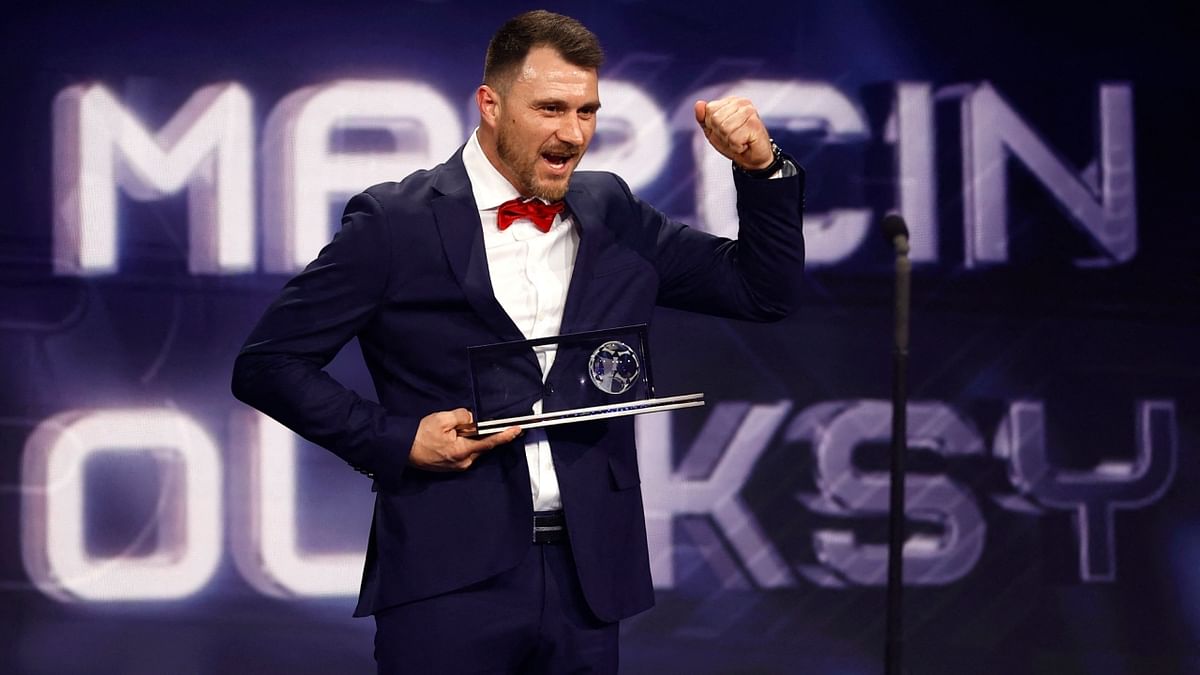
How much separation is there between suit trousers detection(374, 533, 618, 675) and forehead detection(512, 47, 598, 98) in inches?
23.7

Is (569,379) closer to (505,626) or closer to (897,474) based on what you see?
(505,626)

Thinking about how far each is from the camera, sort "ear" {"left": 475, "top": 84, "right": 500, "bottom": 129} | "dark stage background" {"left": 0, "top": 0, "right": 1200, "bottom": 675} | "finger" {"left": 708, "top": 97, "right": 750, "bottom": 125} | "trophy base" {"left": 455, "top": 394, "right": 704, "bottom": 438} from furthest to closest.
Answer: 1. "dark stage background" {"left": 0, "top": 0, "right": 1200, "bottom": 675}
2. "ear" {"left": 475, "top": 84, "right": 500, "bottom": 129}
3. "finger" {"left": 708, "top": 97, "right": 750, "bottom": 125}
4. "trophy base" {"left": 455, "top": 394, "right": 704, "bottom": 438}

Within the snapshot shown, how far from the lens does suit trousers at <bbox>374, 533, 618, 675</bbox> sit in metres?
1.70

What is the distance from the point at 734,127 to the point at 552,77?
0.25m

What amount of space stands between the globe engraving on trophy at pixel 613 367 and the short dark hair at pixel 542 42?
391 millimetres

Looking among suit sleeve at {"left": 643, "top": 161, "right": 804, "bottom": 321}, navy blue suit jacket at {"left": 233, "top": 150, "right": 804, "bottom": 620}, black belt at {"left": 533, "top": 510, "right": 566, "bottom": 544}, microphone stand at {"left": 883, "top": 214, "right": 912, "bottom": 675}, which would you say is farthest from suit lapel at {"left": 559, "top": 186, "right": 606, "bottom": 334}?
microphone stand at {"left": 883, "top": 214, "right": 912, "bottom": 675}

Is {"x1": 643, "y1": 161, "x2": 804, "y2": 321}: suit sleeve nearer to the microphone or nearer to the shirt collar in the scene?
the shirt collar

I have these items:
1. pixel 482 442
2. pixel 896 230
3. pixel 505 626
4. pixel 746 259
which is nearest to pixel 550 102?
pixel 746 259

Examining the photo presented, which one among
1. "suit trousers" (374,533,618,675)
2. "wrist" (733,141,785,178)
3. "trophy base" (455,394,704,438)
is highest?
"wrist" (733,141,785,178)

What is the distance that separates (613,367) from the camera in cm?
170

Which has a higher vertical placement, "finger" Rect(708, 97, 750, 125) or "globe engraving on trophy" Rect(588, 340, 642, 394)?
"finger" Rect(708, 97, 750, 125)

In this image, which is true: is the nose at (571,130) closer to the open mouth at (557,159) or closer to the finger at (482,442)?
the open mouth at (557,159)

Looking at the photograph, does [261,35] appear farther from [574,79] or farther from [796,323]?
[574,79]

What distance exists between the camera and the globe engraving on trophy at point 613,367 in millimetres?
1697
